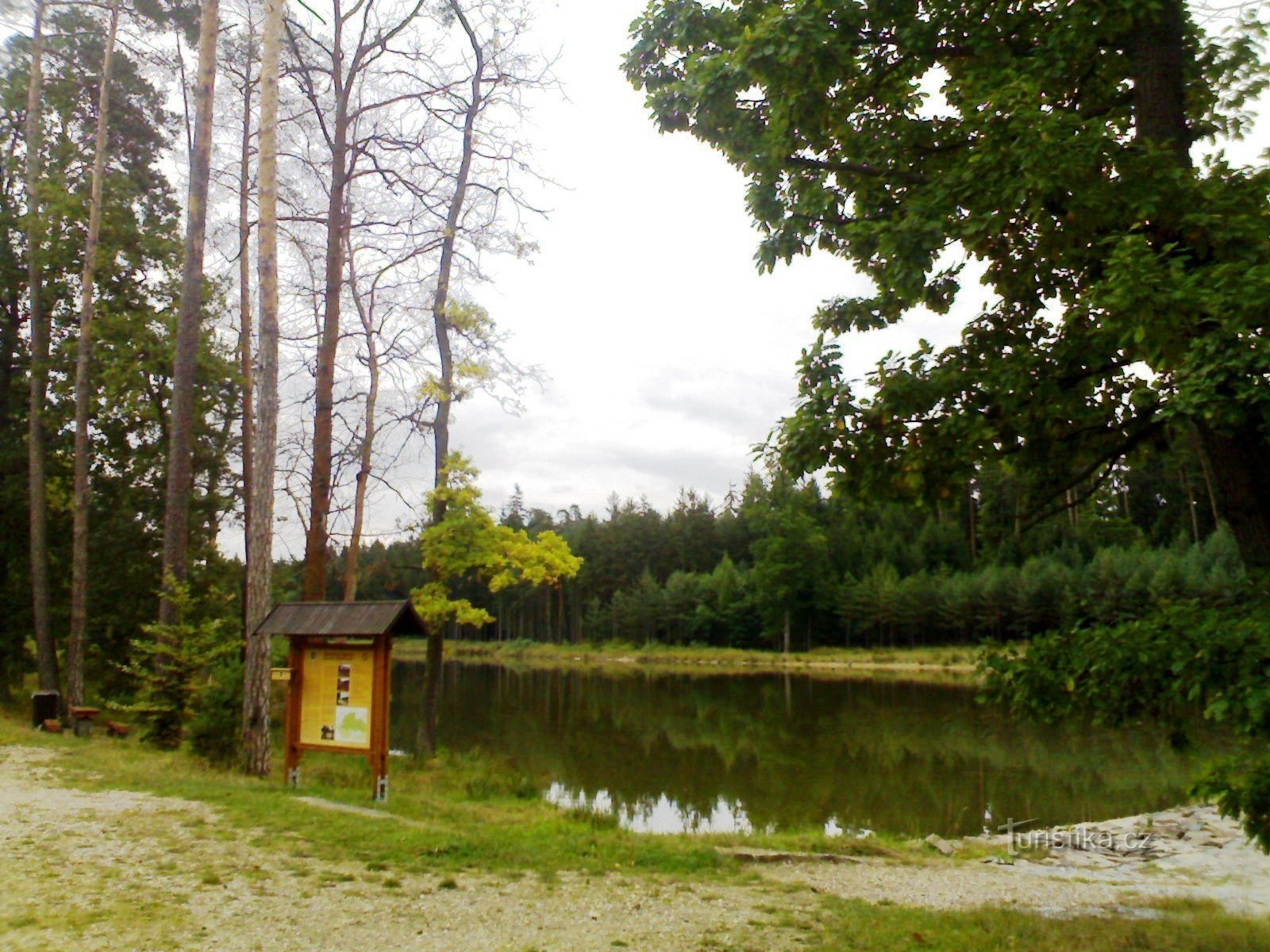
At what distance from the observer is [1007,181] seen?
15.3 ft

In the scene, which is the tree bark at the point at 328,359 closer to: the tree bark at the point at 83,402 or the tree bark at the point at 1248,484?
the tree bark at the point at 83,402

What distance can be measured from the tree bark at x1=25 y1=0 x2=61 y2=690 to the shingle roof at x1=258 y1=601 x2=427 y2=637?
8649 millimetres

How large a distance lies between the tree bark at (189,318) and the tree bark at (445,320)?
3.78 m

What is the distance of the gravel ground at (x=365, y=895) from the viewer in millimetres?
4996

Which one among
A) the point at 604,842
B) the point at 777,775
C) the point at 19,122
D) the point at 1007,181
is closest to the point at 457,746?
the point at 777,775

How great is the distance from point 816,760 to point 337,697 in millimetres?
10860

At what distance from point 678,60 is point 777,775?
13.1m

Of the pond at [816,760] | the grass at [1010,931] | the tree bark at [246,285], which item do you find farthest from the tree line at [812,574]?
the grass at [1010,931]

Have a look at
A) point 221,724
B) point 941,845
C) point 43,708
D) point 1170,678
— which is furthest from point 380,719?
point 43,708

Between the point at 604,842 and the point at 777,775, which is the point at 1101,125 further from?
the point at 777,775

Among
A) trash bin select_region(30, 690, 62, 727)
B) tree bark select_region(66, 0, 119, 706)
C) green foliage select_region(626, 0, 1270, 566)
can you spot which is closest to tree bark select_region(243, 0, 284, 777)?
trash bin select_region(30, 690, 62, 727)

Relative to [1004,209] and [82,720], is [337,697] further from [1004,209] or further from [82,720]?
[1004,209]

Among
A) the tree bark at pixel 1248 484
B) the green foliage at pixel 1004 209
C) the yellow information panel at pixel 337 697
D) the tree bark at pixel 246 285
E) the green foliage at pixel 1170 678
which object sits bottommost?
the yellow information panel at pixel 337 697

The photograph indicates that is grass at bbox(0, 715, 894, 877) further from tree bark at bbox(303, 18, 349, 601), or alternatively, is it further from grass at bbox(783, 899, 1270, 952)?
tree bark at bbox(303, 18, 349, 601)
